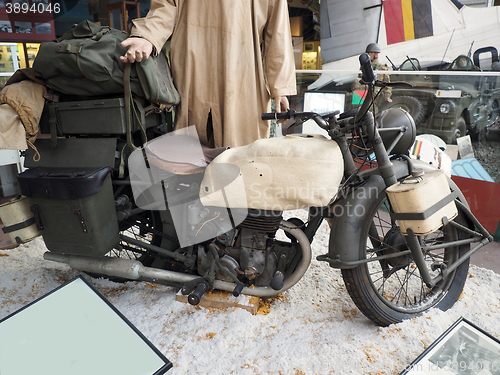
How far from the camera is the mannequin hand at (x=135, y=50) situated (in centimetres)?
167

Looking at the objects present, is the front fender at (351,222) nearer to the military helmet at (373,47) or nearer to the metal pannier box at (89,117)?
the metal pannier box at (89,117)

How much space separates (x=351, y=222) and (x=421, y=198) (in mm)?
352

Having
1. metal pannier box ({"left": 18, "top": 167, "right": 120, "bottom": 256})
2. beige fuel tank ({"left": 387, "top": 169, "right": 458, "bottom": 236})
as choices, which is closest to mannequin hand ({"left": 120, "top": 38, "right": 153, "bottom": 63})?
metal pannier box ({"left": 18, "top": 167, "right": 120, "bottom": 256})

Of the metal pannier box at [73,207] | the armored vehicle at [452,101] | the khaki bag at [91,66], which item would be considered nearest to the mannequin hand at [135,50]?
the khaki bag at [91,66]

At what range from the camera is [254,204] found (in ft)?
5.26

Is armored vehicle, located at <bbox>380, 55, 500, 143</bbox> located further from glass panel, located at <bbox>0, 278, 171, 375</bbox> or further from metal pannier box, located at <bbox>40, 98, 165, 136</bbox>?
glass panel, located at <bbox>0, 278, 171, 375</bbox>

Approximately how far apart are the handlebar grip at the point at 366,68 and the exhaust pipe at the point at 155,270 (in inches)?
32.7

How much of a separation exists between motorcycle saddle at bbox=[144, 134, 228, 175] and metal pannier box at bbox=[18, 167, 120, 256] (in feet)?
0.85

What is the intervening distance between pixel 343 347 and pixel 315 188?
89 centimetres

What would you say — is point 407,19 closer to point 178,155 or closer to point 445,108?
point 445,108

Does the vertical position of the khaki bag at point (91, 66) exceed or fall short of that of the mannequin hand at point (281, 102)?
it exceeds it

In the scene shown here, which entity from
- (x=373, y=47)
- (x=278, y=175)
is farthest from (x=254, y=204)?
(x=373, y=47)

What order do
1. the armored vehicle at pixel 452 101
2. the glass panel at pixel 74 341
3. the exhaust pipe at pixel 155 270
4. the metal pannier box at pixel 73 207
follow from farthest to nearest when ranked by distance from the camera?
the armored vehicle at pixel 452 101
the exhaust pipe at pixel 155 270
the metal pannier box at pixel 73 207
the glass panel at pixel 74 341

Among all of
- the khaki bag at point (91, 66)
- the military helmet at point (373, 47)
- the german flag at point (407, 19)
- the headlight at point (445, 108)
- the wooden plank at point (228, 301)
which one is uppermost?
the german flag at point (407, 19)
